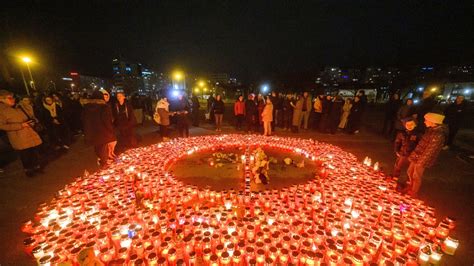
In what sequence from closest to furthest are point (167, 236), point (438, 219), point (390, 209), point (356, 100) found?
1. point (167, 236)
2. point (390, 209)
3. point (438, 219)
4. point (356, 100)

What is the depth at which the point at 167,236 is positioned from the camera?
239cm

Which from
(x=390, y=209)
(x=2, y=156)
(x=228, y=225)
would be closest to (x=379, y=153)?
(x=390, y=209)

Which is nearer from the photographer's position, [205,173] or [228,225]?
[228,225]

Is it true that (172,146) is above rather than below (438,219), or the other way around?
above

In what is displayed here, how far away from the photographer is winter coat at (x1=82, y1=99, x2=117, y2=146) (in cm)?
446

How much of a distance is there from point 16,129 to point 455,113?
484 inches

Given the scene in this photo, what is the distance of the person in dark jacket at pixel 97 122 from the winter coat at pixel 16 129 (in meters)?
1.18

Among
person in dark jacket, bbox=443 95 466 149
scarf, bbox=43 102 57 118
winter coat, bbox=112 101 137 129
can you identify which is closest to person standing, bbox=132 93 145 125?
scarf, bbox=43 102 57 118

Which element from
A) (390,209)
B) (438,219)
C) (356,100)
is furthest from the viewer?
(356,100)

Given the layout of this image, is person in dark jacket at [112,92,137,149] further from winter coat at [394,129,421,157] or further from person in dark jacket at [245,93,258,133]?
winter coat at [394,129,421,157]

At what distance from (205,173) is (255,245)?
2.77 metres

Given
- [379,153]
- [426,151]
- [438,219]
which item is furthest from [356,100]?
[438,219]

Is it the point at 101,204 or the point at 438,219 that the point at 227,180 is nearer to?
the point at 101,204

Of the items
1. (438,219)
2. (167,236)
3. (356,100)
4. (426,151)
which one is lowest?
(438,219)
